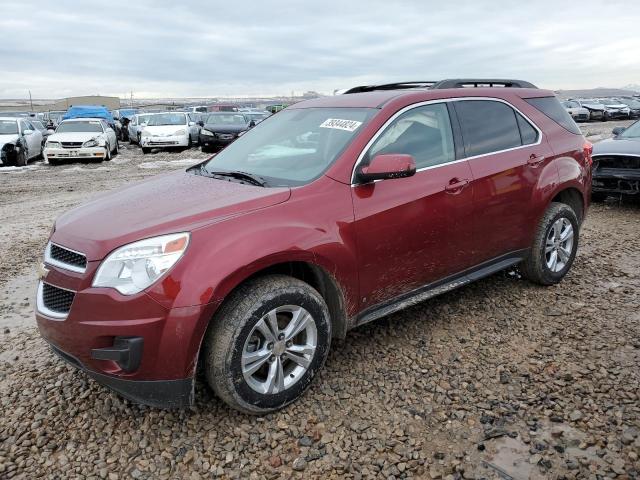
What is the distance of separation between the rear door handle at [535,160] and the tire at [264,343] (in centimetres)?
230

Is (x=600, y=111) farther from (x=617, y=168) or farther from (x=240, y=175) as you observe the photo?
(x=240, y=175)

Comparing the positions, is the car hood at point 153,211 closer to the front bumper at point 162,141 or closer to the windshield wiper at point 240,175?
the windshield wiper at point 240,175

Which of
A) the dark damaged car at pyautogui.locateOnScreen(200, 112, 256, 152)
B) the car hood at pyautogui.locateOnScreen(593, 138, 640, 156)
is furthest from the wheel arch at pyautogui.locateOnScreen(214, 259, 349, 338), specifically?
the dark damaged car at pyautogui.locateOnScreen(200, 112, 256, 152)

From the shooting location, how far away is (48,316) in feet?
9.05

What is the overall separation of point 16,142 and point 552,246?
50.3 ft

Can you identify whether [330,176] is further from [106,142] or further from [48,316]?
[106,142]

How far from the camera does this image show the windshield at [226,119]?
1927 centimetres

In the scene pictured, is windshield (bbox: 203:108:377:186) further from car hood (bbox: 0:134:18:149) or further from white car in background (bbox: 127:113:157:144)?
white car in background (bbox: 127:113:157:144)

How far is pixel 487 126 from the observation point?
4.07 m

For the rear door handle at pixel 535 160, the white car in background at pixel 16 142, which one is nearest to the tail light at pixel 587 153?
the rear door handle at pixel 535 160

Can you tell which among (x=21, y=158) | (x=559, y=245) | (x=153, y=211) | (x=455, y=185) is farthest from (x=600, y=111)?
(x=153, y=211)

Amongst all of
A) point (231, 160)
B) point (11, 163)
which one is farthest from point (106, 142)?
point (231, 160)

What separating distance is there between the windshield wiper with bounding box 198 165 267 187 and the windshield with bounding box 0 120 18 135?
14628 mm

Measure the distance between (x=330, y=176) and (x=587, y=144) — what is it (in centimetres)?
304
